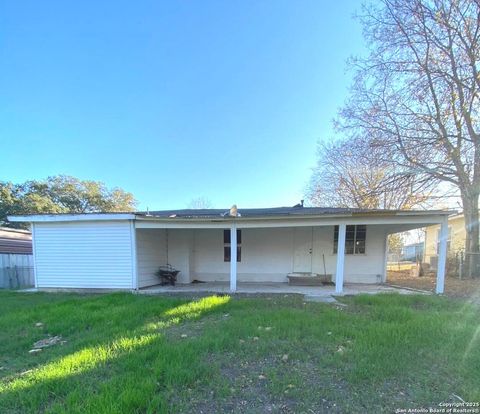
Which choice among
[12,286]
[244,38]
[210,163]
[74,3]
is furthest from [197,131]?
[12,286]

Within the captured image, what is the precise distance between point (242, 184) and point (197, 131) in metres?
8.75

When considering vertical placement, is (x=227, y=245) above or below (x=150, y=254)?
above

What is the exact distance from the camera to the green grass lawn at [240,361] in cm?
248

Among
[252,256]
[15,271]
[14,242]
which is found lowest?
[15,271]

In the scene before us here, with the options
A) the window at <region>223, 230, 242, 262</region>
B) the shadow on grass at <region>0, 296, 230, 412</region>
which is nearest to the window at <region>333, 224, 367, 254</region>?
the window at <region>223, 230, 242, 262</region>

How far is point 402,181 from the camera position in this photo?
1236 cm

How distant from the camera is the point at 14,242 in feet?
50.9

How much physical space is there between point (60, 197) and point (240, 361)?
36.2 meters

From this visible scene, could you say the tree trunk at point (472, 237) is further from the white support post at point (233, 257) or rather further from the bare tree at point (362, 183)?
the white support post at point (233, 257)

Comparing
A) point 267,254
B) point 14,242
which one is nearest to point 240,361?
point 267,254

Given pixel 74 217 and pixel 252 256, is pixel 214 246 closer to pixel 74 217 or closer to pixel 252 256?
pixel 252 256

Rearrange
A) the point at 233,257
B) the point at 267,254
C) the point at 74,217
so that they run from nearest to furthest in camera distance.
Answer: the point at 233,257 → the point at 74,217 → the point at 267,254

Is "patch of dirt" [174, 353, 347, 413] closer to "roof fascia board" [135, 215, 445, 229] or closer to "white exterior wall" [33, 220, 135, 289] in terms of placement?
"roof fascia board" [135, 215, 445, 229]

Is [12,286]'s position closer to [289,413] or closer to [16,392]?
[16,392]
